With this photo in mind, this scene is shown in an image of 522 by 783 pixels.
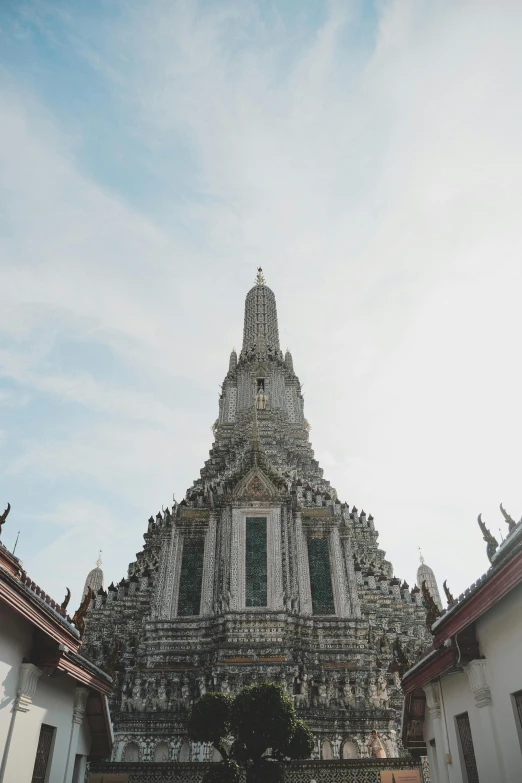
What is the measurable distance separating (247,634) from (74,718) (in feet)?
48.5

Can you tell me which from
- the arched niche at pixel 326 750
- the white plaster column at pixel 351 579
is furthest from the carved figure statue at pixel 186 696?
the white plaster column at pixel 351 579

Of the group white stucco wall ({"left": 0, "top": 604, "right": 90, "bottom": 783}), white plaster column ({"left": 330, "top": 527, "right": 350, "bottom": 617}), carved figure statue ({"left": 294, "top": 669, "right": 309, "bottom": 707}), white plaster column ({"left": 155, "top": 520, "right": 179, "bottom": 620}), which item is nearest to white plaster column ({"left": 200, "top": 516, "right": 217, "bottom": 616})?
white plaster column ({"left": 155, "top": 520, "right": 179, "bottom": 620})

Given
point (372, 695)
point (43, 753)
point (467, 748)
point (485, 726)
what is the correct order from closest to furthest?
1. point (485, 726)
2. point (43, 753)
3. point (467, 748)
4. point (372, 695)

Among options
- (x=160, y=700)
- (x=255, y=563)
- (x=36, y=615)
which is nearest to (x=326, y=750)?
(x=160, y=700)

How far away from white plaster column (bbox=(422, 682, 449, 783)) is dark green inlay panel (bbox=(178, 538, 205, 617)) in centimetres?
1699

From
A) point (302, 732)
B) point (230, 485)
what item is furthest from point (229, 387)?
point (302, 732)

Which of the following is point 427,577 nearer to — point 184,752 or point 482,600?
point 184,752

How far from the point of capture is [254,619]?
81.6 feet

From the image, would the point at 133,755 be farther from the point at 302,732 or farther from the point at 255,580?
the point at 302,732

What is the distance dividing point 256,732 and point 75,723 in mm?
3915

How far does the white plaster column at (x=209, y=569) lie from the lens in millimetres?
26469

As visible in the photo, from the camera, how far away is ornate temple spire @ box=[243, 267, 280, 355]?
4828 cm

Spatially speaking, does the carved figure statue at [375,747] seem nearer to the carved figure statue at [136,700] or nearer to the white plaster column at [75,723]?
the carved figure statue at [136,700]

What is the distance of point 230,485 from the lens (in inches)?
1187
